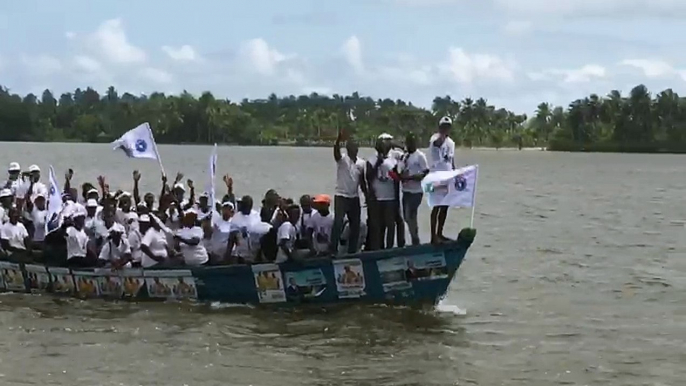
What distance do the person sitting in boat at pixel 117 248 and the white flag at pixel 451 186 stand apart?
499cm

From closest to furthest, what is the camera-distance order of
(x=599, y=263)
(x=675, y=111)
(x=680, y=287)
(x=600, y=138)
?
(x=680, y=287), (x=599, y=263), (x=675, y=111), (x=600, y=138)

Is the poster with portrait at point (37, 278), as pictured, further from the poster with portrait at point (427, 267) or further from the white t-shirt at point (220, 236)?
the poster with portrait at point (427, 267)

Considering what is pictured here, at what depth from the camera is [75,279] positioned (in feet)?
60.4

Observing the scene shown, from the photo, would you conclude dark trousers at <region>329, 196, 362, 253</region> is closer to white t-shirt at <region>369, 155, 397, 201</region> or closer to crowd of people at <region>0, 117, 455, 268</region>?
crowd of people at <region>0, 117, 455, 268</region>

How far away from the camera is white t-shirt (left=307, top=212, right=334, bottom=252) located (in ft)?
55.0

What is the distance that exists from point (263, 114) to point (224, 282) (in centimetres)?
14140

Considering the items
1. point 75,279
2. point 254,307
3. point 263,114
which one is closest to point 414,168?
point 254,307

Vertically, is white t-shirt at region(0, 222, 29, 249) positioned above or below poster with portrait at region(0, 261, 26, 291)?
above

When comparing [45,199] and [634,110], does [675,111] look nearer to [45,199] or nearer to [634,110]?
[634,110]

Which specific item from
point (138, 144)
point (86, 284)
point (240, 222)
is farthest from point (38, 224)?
point (240, 222)

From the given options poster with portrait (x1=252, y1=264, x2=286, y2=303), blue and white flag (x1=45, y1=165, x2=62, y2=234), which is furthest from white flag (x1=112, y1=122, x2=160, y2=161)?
poster with portrait (x1=252, y1=264, x2=286, y2=303)

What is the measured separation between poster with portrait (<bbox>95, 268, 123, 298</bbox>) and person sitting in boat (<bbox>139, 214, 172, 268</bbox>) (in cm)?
59

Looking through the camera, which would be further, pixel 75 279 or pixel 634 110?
pixel 634 110

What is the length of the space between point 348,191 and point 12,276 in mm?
6380
